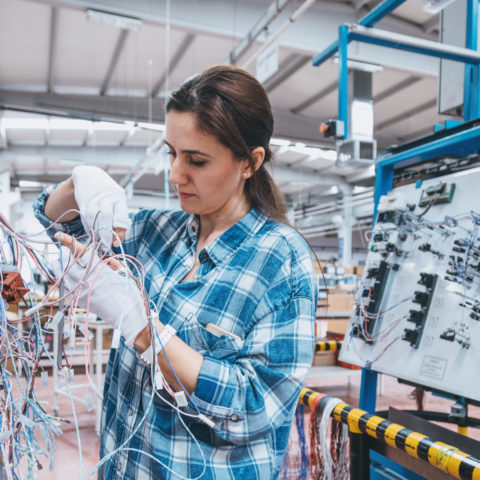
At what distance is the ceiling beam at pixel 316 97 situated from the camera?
20.0ft

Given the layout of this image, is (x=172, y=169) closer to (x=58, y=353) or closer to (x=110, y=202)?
(x=110, y=202)

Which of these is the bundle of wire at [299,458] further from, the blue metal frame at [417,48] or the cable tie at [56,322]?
the blue metal frame at [417,48]

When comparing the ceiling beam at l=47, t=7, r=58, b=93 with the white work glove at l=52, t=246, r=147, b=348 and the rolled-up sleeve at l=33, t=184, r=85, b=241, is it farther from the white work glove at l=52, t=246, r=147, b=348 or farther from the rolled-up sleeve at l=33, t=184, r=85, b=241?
the white work glove at l=52, t=246, r=147, b=348

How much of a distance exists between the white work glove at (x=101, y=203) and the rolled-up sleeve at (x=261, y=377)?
0.29 m

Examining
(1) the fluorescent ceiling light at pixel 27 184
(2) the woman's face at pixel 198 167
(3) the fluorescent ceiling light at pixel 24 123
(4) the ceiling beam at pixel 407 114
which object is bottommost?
(2) the woman's face at pixel 198 167

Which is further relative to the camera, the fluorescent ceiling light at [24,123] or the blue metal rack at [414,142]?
the fluorescent ceiling light at [24,123]

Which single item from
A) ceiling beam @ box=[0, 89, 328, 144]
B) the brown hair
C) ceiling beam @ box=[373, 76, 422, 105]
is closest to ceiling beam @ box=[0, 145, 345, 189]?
ceiling beam @ box=[0, 89, 328, 144]

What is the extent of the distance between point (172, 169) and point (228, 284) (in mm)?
234

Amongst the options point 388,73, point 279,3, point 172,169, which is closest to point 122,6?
point 279,3

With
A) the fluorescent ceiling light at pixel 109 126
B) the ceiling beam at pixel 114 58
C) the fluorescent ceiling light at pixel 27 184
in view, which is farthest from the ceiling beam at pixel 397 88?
the fluorescent ceiling light at pixel 27 184

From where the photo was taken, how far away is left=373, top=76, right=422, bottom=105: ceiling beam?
5.81 meters

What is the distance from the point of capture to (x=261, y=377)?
2.43ft

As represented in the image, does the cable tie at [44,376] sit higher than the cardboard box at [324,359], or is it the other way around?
the cable tie at [44,376]

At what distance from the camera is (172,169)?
0.86 metres
